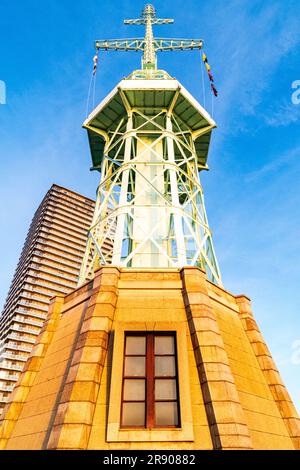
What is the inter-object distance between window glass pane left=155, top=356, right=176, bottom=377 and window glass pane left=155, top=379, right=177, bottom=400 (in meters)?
0.20

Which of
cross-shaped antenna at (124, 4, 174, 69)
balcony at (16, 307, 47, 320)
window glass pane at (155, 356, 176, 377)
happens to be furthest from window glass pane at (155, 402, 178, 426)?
balcony at (16, 307, 47, 320)

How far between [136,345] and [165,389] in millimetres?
1615

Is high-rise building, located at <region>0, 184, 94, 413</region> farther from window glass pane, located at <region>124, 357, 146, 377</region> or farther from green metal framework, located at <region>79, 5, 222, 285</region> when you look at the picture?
window glass pane, located at <region>124, 357, 146, 377</region>

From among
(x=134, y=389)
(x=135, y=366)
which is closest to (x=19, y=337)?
(x=135, y=366)

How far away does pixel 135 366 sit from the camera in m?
10.6

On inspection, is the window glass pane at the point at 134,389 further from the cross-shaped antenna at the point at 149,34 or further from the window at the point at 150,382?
the cross-shaped antenna at the point at 149,34

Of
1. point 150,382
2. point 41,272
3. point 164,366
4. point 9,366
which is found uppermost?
point 41,272

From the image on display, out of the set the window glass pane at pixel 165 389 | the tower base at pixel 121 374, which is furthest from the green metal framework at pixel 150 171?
the window glass pane at pixel 165 389

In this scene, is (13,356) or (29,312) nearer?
(13,356)

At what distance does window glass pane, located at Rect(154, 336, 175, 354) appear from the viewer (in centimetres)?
1068

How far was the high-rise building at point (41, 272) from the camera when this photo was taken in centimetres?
6662

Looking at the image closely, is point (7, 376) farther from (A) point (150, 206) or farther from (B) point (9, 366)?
(A) point (150, 206)
